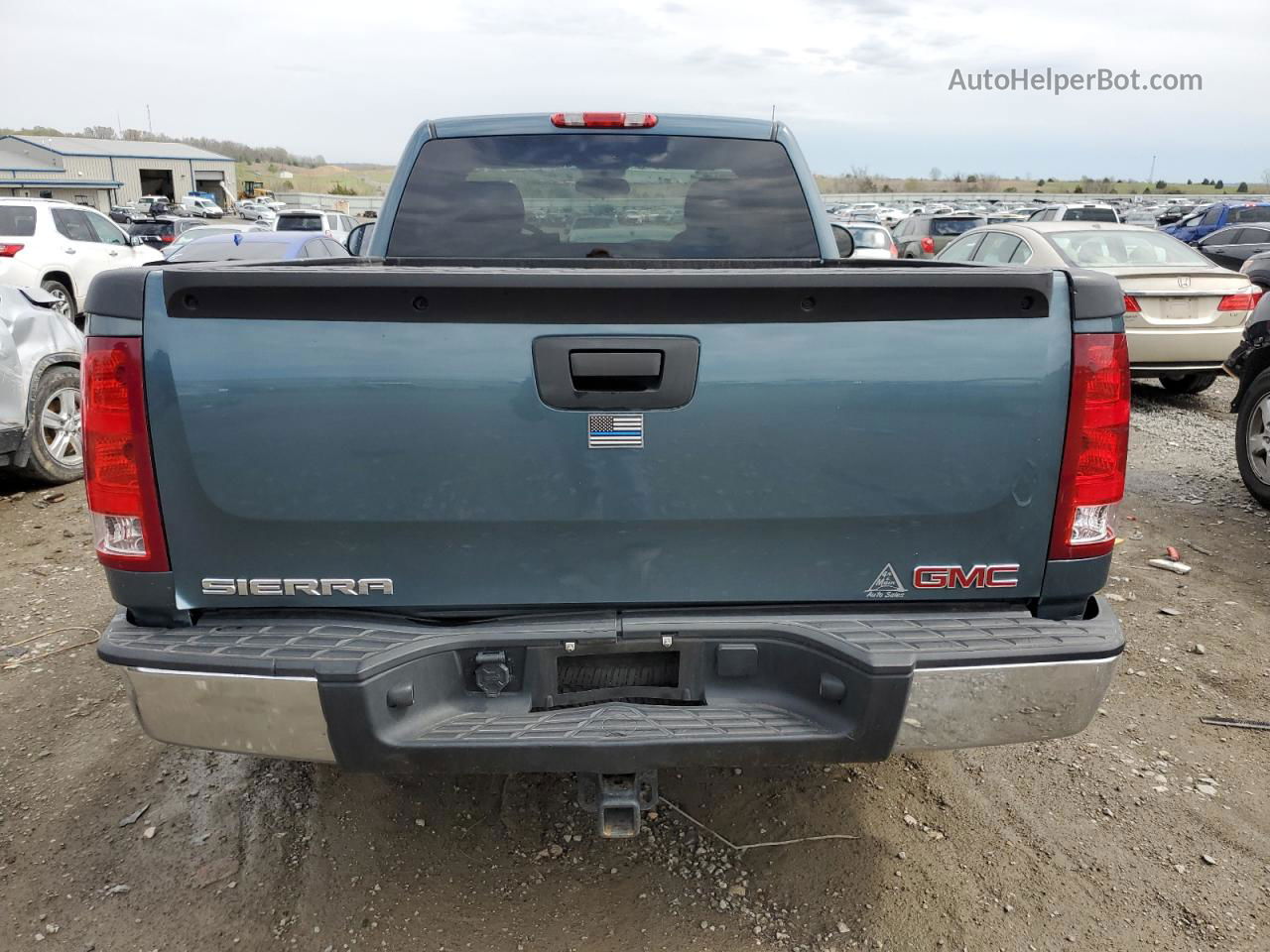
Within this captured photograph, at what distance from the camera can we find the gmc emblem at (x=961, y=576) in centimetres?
223

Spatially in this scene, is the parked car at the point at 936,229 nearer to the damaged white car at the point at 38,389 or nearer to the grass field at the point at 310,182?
the damaged white car at the point at 38,389

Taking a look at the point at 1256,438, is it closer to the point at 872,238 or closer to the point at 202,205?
the point at 872,238

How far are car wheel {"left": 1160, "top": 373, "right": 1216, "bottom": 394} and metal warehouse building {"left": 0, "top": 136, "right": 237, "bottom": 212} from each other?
66935 mm

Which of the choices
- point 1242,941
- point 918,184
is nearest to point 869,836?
point 1242,941

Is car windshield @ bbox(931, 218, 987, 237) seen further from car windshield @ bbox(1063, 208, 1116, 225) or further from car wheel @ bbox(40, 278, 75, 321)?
car wheel @ bbox(40, 278, 75, 321)

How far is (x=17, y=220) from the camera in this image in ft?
43.7

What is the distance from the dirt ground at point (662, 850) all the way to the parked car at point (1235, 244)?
18316 mm

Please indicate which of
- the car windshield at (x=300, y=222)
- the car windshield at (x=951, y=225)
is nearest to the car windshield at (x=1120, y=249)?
the car windshield at (x=951, y=225)

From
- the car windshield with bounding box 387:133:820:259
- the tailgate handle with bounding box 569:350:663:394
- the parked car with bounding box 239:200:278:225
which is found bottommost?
the parked car with bounding box 239:200:278:225

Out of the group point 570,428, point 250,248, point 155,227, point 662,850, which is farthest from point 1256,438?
point 155,227

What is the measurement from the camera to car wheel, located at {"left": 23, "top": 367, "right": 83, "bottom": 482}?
6.44 m

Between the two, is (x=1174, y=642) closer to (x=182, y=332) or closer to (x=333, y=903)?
(x=333, y=903)

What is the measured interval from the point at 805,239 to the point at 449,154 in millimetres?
1519

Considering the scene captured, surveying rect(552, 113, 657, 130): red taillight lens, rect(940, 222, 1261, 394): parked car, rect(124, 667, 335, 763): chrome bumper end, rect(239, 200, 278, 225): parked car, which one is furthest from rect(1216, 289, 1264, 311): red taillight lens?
rect(239, 200, 278, 225): parked car
